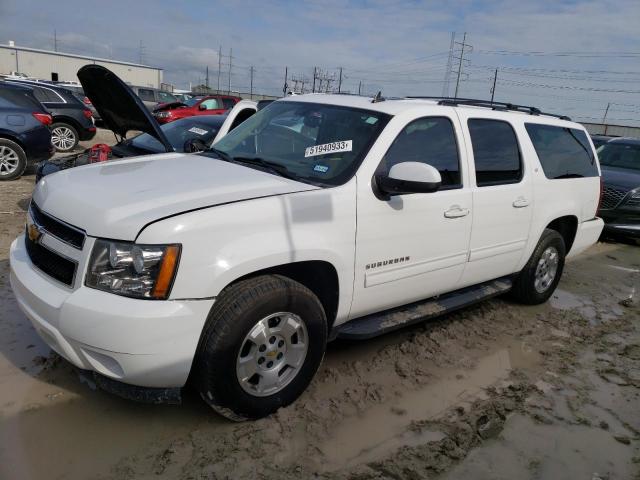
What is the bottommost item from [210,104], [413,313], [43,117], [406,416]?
[406,416]

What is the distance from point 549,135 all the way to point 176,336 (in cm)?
397

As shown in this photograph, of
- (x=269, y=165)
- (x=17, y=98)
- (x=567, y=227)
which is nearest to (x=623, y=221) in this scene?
(x=567, y=227)

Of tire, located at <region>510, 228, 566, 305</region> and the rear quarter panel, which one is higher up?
the rear quarter panel

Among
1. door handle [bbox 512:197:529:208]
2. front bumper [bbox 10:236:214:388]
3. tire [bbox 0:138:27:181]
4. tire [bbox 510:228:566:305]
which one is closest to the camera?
front bumper [bbox 10:236:214:388]

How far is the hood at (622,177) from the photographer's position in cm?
864

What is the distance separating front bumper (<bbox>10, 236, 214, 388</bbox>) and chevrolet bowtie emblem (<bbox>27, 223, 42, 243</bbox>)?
384mm

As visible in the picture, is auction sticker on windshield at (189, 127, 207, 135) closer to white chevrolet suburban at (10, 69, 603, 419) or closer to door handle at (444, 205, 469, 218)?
white chevrolet suburban at (10, 69, 603, 419)

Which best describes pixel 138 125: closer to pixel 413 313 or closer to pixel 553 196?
pixel 413 313

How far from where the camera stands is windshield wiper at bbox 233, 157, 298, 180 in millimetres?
3237

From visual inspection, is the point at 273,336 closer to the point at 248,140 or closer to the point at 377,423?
the point at 377,423

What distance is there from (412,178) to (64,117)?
12.0m

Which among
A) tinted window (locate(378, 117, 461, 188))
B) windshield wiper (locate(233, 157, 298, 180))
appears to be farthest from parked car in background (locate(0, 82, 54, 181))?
tinted window (locate(378, 117, 461, 188))

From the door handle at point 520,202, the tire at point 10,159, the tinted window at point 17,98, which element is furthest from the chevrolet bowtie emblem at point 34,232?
the tinted window at point 17,98

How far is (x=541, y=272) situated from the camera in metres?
5.09
